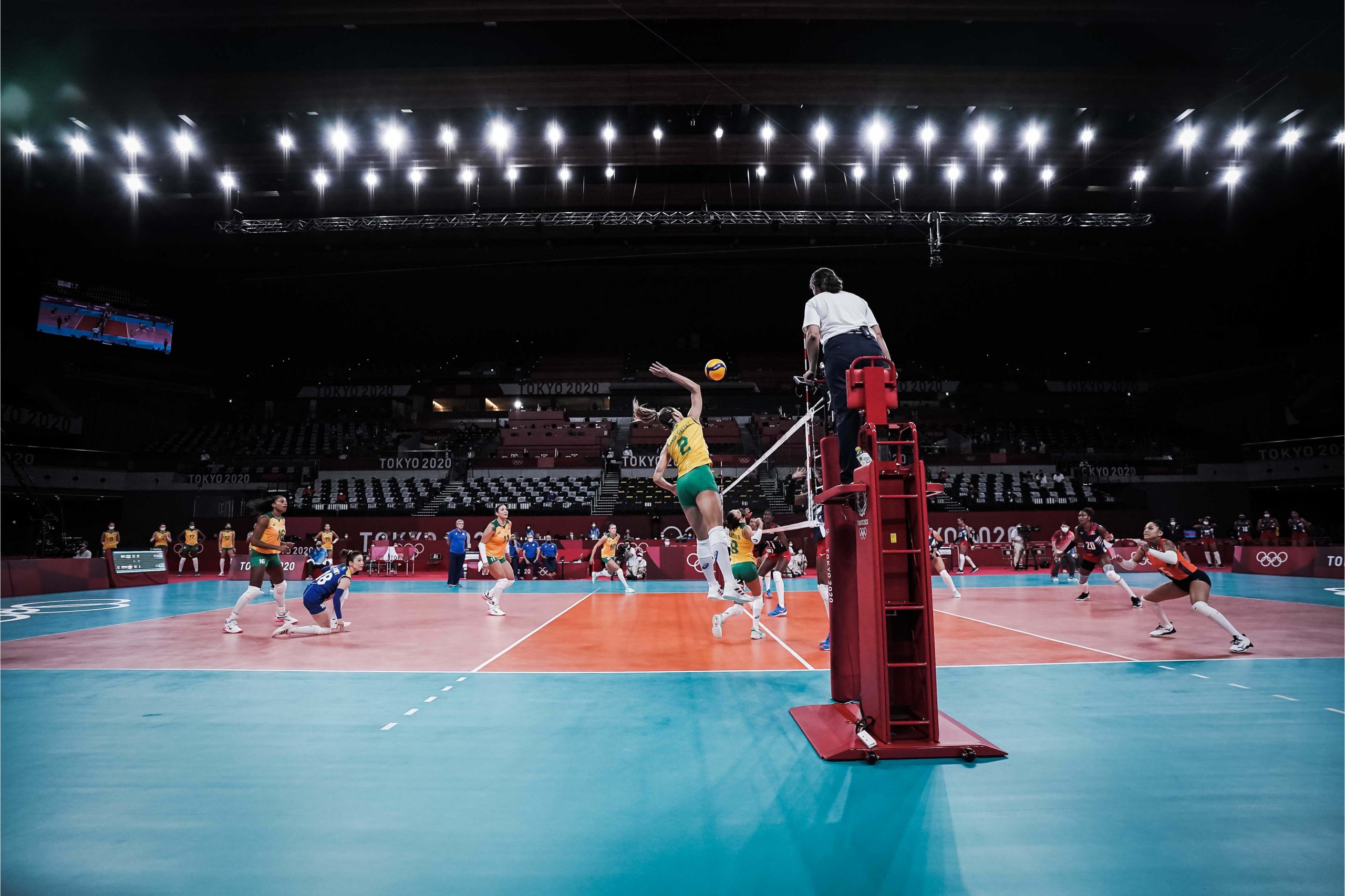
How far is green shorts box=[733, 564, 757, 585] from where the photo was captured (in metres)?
7.12

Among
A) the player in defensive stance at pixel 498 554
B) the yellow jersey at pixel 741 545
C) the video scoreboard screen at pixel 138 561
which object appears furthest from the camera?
the video scoreboard screen at pixel 138 561

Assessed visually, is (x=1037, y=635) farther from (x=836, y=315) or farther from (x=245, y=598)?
(x=245, y=598)

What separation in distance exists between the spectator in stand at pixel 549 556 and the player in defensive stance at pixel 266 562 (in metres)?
14.0

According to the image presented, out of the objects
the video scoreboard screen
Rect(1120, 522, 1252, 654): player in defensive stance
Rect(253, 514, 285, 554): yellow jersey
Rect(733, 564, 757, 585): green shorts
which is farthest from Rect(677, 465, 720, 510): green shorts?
the video scoreboard screen

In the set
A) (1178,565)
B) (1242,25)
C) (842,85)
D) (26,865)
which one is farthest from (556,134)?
(26,865)

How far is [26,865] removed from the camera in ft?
9.26

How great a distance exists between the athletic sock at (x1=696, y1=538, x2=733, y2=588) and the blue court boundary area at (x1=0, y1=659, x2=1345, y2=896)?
1032 mm

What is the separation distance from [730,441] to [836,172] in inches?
685

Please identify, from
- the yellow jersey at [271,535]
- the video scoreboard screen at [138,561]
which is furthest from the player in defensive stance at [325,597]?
the video scoreboard screen at [138,561]

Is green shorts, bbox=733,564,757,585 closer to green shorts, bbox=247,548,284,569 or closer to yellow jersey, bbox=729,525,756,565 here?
yellow jersey, bbox=729,525,756,565

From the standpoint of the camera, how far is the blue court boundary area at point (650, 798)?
2.70 meters

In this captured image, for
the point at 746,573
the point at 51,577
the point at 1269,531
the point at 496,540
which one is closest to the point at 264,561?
the point at 496,540

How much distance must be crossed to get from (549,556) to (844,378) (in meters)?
20.8

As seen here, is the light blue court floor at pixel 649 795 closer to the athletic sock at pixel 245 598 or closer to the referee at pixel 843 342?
the referee at pixel 843 342
